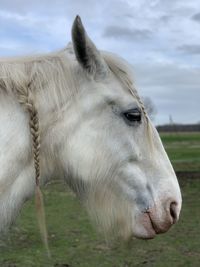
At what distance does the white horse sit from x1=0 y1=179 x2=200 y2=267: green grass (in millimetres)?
3048

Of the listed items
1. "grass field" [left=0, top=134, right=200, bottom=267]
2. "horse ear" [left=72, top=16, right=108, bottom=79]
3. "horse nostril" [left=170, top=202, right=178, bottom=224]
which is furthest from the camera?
"grass field" [left=0, top=134, right=200, bottom=267]

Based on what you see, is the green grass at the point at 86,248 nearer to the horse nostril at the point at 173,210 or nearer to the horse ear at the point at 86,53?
the horse nostril at the point at 173,210

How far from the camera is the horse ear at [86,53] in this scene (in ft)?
8.91

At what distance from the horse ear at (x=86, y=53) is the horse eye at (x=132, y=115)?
0.27 m

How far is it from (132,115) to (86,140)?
1.09ft

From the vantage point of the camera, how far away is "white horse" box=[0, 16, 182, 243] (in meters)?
2.75

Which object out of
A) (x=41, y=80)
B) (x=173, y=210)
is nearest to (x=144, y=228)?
(x=173, y=210)

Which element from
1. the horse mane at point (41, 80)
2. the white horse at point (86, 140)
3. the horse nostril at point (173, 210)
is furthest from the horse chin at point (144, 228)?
the horse mane at point (41, 80)

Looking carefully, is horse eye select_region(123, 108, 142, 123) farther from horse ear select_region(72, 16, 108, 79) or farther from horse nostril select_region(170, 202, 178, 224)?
horse nostril select_region(170, 202, 178, 224)

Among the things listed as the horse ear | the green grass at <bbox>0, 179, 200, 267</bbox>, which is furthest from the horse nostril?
the green grass at <bbox>0, 179, 200, 267</bbox>

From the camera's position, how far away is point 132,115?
116 inches

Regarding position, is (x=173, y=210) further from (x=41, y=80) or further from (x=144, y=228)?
(x=41, y=80)

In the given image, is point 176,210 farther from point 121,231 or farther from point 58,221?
point 58,221

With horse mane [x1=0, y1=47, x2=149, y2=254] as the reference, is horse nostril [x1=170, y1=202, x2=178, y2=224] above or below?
below
